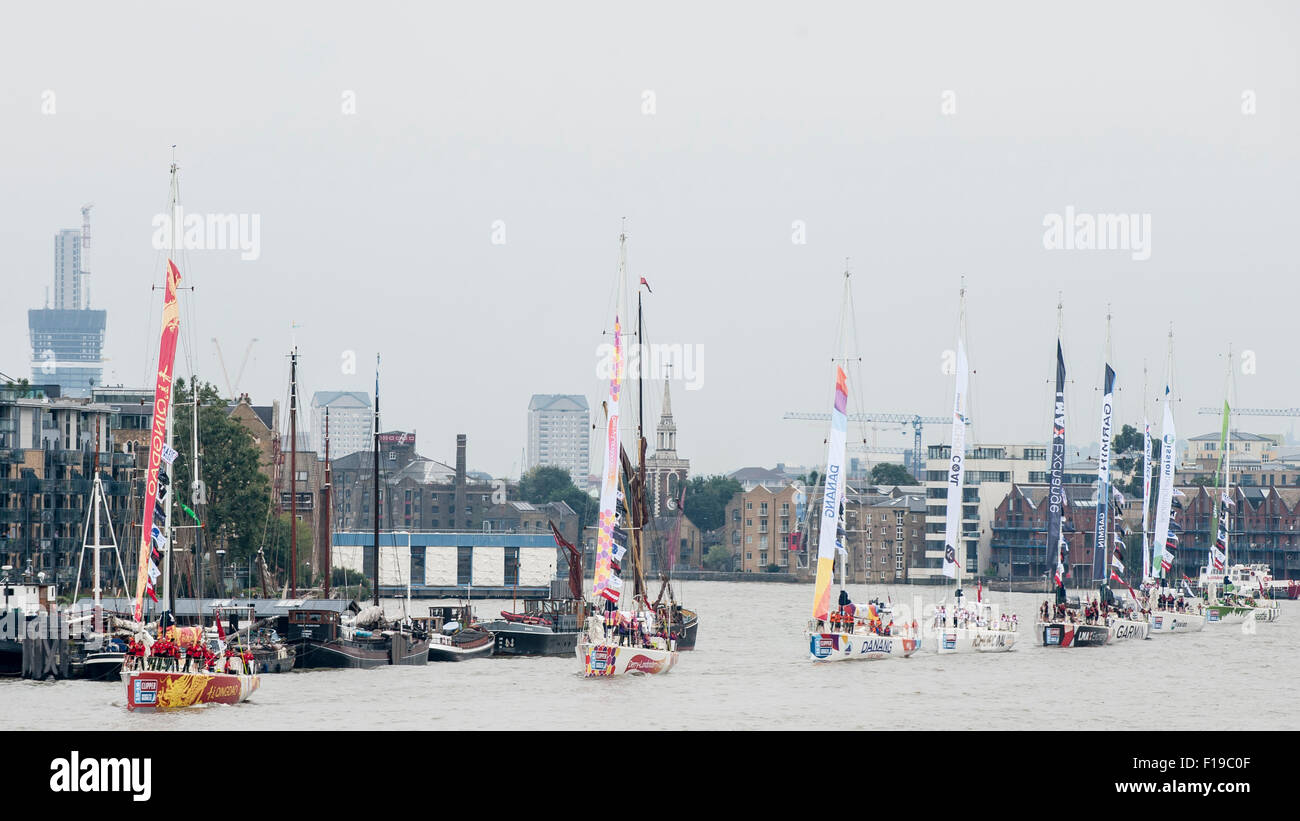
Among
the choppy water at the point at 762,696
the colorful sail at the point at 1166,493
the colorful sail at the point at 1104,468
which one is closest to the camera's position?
the choppy water at the point at 762,696

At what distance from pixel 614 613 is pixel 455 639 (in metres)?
18.6

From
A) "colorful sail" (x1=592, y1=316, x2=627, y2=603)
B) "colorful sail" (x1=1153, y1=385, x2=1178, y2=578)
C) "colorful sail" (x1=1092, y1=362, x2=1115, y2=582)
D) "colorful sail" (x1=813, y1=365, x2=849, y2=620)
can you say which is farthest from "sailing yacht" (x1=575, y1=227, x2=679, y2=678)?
"colorful sail" (x1=1153, y1=385, x2=1178, y2=578)

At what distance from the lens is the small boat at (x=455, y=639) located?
86562 millimetres

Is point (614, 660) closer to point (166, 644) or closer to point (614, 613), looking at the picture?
point (614, 613)

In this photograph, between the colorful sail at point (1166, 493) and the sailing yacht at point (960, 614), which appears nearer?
the sailing yacht at point (960, 614)

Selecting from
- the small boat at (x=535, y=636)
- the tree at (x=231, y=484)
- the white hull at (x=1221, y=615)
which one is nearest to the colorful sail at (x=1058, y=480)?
the small boat at (x=535, y=636)

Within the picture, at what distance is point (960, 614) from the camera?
8969cm

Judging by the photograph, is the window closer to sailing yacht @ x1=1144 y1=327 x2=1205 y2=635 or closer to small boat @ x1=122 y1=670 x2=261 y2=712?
sailing yacht @ x1=1144 y1=327 x2=1205 y2=635

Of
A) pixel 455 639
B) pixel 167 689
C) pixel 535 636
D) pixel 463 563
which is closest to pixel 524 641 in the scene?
pixel 535 636

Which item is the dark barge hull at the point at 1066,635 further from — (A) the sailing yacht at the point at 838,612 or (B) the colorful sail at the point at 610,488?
(B) the colorful sail at the point at 610,488

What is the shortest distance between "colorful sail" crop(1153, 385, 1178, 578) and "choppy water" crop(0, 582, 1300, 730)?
90.2 feet
